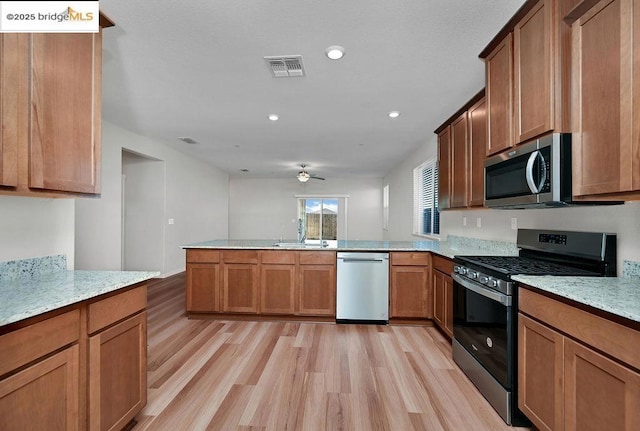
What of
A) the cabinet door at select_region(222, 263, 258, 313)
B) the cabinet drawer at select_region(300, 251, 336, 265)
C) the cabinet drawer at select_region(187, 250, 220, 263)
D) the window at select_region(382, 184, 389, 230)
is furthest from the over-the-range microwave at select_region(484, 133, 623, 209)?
the window at select_region(382, 184, 389, 230)

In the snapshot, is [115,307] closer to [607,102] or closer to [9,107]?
[9,107]

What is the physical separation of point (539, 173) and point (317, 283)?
96.7 inches

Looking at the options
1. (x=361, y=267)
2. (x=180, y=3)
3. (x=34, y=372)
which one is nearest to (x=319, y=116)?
(x=361, y=267)

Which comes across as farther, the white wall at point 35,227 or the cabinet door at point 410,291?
the cabinet door at point 410,291

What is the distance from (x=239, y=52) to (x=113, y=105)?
216cm

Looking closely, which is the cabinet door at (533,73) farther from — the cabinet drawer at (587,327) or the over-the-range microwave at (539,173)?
the cabinet drawer at (587,327)

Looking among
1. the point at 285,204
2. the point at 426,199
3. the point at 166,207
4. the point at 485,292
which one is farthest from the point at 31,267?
the point at 285,204

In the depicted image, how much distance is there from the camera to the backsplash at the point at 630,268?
5.73 feet

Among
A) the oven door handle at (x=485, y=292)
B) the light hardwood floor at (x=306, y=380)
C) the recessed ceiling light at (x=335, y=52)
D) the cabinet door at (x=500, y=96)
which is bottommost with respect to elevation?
the light hardwood floor at (x=306, y=380)

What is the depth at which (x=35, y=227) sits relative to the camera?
1.92 meters

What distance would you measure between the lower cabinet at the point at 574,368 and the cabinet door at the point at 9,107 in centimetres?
260

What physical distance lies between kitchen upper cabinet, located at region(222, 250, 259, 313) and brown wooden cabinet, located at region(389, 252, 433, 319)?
159 centimetres

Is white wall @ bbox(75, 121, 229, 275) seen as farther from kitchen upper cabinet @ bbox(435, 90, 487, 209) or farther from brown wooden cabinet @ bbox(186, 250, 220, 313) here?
kitchen upper cabinet @ bbox(435, 90, 487, 209)

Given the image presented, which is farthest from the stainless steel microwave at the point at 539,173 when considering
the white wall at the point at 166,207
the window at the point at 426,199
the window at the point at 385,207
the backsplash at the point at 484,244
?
the window at the point at 385,207
